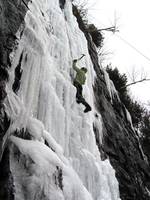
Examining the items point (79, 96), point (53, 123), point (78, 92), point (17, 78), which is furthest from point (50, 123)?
point (78, 92)

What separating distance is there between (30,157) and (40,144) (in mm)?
371

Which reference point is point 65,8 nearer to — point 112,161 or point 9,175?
point 112,161

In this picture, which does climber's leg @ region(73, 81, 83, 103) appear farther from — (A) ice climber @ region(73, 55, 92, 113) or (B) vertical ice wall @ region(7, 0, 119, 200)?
(B) vertical ice wall @ region(7, 0, 119, 200)

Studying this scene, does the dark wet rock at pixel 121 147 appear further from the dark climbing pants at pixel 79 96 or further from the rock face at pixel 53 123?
the dark climbing pants at pixel 79 96

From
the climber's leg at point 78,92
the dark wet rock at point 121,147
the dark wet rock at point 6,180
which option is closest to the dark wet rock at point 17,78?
the dark wet rock at point 6,180

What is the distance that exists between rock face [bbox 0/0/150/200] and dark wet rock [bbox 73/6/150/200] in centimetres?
2

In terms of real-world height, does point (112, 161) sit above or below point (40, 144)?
above

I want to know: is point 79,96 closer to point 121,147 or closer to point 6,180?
point 121,147

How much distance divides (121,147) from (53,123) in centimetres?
364

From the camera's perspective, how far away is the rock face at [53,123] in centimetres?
321

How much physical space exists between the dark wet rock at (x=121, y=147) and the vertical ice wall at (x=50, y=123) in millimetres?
531

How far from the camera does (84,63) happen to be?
8.24 meters

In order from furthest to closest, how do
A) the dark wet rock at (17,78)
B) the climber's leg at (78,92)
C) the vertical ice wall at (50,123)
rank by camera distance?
the climber's leg at (78,92), the dark wet rock at (17,78), the vertical ice wall at (50,123)

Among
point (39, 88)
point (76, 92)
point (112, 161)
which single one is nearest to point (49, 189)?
point (39, 88)
